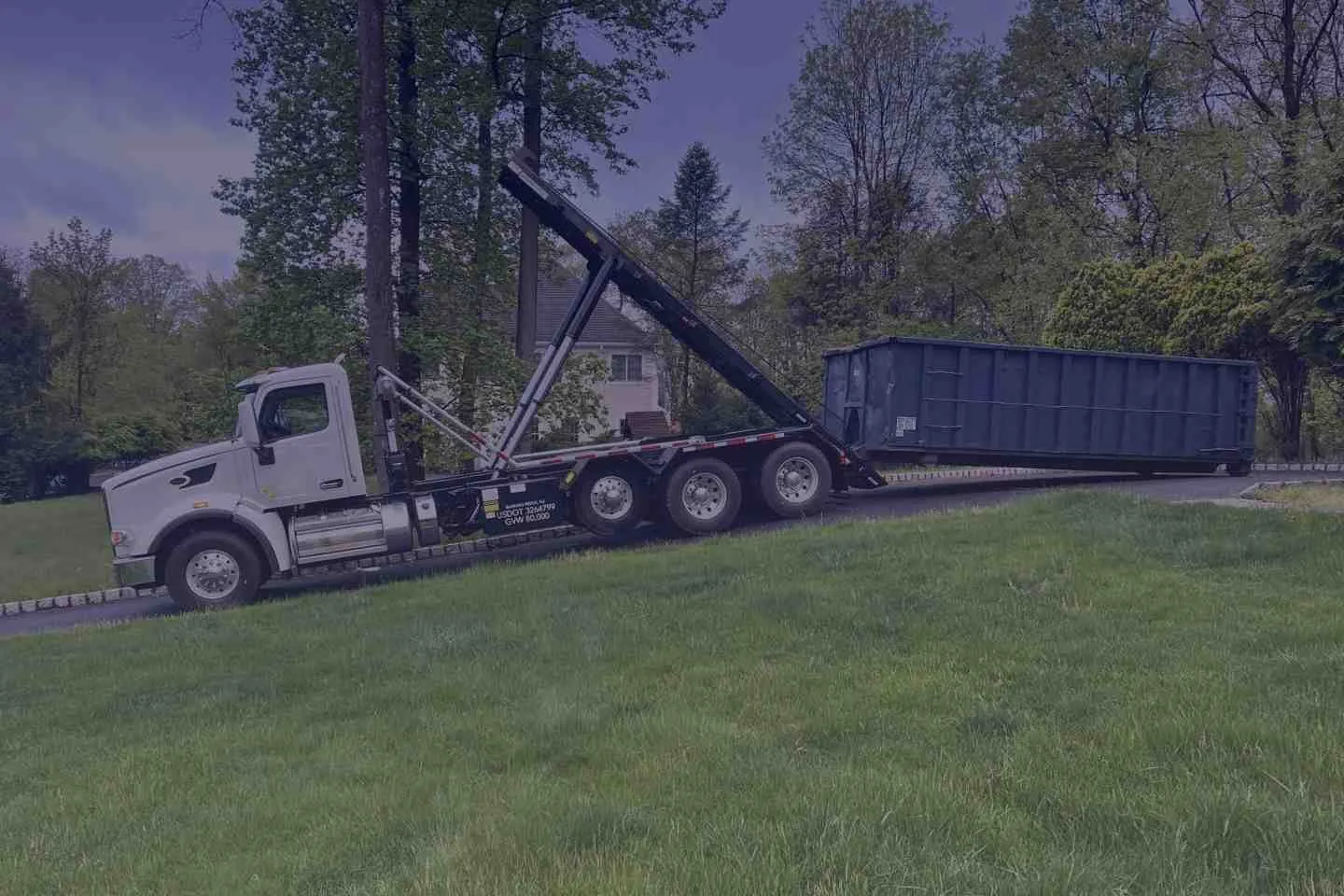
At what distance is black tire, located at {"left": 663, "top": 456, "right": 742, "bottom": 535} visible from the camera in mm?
12922

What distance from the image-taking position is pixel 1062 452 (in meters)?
15.4

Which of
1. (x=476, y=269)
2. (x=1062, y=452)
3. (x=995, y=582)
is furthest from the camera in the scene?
(x=476, y=269)

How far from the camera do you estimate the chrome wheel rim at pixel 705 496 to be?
42.8 ft

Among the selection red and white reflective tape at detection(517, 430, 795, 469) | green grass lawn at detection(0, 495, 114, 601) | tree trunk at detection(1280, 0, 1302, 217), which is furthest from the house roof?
red and white reflective tape at detection(517, 430, 795, 469)

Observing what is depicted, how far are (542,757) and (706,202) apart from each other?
31131 millimetres

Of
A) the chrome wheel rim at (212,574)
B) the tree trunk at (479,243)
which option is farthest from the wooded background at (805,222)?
the chrome wheel rim at (212,574)

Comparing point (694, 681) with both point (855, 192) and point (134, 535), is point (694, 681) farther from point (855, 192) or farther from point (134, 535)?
point (855, 192)

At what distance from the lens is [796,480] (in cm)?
1368

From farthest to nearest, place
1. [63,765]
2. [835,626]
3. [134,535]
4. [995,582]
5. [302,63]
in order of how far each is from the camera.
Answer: [302,63]
[134,535]
[995,582]
[835,626]
[63,765]

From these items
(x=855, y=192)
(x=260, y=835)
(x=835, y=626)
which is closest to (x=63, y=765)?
(x=260, y=835)

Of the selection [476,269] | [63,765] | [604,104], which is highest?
[604,104]

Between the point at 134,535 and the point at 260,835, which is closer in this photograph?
the point at 260,835

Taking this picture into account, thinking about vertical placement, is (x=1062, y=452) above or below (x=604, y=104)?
below

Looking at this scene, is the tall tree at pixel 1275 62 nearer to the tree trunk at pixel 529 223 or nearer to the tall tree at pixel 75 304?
the tree trunk at pixel 529 223
